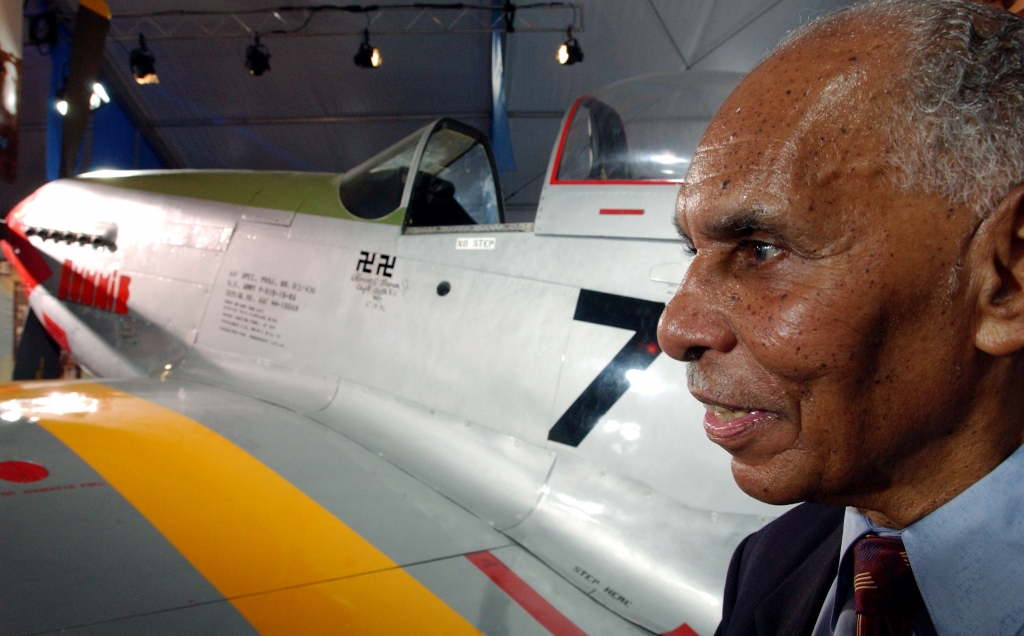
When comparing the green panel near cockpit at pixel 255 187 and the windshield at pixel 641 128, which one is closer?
the windshield at pixel 641 128

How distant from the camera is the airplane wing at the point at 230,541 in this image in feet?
4.49

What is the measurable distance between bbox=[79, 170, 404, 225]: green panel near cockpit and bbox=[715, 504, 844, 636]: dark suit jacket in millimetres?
2341

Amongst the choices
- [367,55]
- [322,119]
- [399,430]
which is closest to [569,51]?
[367,55]

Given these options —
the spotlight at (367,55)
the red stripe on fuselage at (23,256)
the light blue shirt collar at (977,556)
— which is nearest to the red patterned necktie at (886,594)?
the light blue shirt collar at (977,556)

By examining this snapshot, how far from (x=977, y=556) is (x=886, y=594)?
109 mm

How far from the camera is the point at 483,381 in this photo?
242cm

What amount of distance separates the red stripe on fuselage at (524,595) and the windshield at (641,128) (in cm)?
147

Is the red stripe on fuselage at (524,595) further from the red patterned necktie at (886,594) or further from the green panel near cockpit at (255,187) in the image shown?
the green panel near cockpit at (255,187)

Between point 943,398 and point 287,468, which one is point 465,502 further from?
point 943,398

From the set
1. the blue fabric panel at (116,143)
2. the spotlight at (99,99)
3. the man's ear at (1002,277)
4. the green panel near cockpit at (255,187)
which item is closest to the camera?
the man's ear at (1002,277)

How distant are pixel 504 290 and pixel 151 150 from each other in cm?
1546

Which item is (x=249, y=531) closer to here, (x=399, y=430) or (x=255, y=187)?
(x=399, y=430)

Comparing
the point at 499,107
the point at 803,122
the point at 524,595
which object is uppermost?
the point at 499,107

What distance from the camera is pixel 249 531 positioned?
67.5 inches
